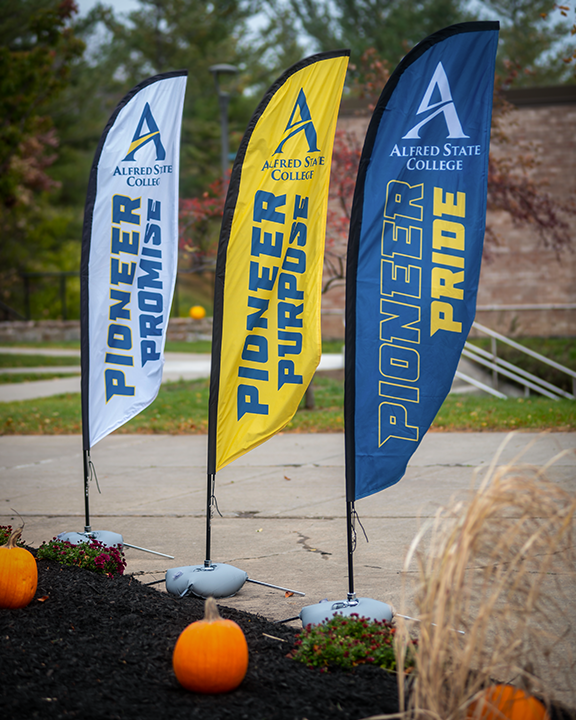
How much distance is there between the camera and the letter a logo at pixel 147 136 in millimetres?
5434

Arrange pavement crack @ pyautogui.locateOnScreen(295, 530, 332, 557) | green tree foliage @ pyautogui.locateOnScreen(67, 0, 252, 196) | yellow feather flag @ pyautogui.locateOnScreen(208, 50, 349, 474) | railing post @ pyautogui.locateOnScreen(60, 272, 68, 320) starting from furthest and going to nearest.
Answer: green tree foliage @ pyautogui.locateOnScreen(67, 0, 252, 196)
railing post @ pyautogui.locateOnScreen(60, 272, 68, 320)
pavement crack @ pyautogui.locateOnScreen(295, 530, 332, 557)
yellow feather flag @ pyautogui.locateOnScreen(208, 50, 349, 474)

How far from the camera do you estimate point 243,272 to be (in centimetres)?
444

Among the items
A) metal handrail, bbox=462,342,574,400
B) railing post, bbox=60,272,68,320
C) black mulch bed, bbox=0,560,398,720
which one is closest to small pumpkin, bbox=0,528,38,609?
black mulch bed, bbox=0,560,398,720

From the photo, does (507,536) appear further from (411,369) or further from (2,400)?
(2,400)

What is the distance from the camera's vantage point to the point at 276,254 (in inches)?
174

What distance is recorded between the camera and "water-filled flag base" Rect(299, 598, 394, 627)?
3705 mm

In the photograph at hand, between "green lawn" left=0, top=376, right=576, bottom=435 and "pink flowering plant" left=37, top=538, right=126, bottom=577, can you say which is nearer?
"pink flowering plant" left=37, top=538, right=126, bottom=577

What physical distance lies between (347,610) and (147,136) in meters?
3.74

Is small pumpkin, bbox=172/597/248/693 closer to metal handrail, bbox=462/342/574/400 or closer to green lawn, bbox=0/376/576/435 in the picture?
green lawn, bbox=0/376/576/435

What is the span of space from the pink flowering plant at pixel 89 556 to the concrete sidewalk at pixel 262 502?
282 millimetres

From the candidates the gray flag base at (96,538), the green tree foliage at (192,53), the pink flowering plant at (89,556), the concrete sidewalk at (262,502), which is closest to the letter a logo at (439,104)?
the concrete sidewalk at (262,502)

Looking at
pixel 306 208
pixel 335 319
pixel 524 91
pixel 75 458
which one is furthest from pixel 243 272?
pixel 524 91

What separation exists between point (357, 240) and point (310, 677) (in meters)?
2.18

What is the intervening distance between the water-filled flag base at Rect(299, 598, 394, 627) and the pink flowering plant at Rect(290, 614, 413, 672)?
213 millimetres
